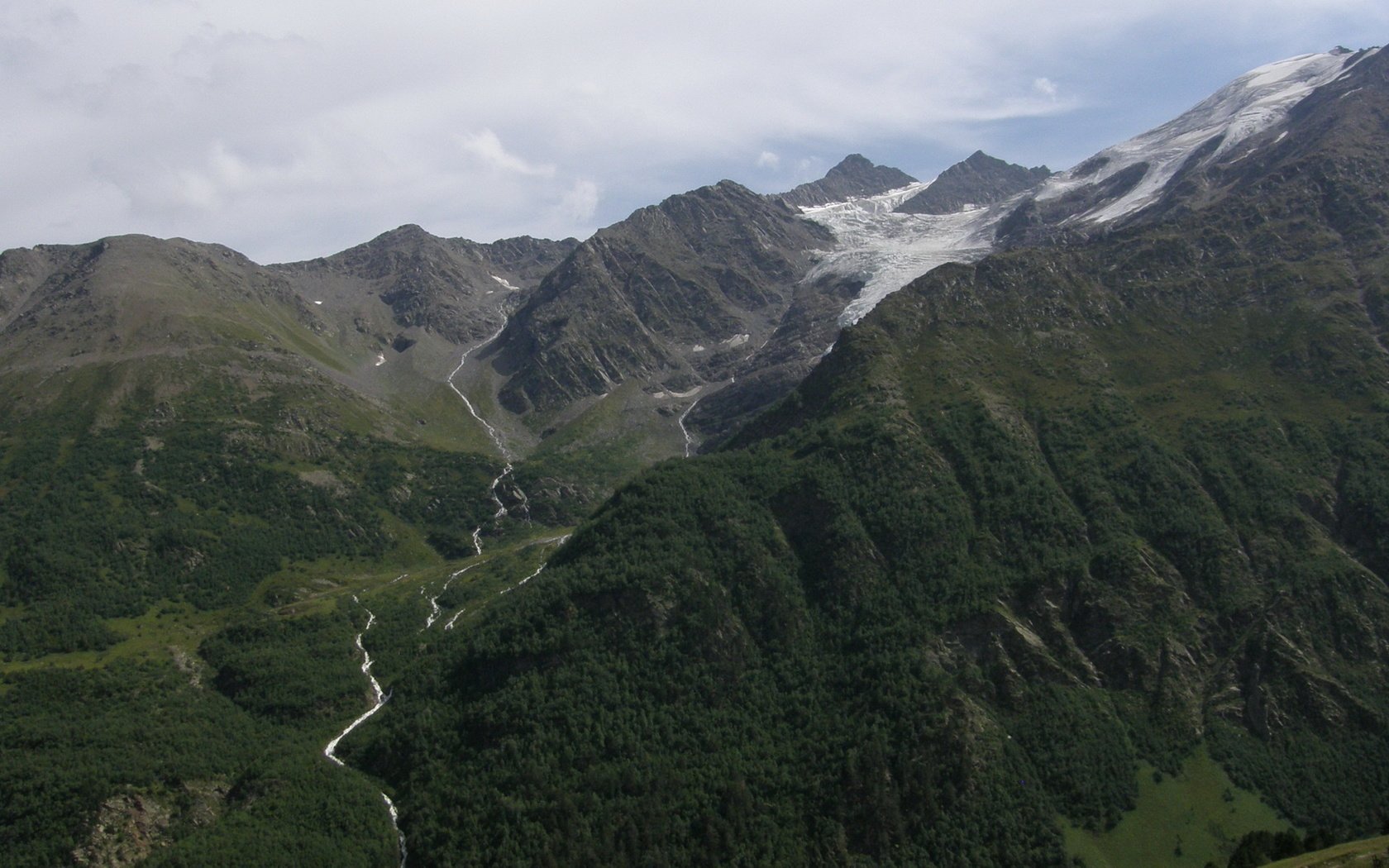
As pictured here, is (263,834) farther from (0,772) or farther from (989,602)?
(989,602)

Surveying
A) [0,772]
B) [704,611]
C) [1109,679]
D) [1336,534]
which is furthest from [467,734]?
[1336,534]

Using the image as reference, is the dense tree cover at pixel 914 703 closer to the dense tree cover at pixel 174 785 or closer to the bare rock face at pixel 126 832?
the dense tree cover at pixel 174 785

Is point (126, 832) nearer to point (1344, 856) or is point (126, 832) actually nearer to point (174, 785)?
point (174, 785)

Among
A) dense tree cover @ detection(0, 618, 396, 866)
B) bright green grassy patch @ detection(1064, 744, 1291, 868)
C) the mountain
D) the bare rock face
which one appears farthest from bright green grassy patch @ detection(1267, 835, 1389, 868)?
the bare rock face

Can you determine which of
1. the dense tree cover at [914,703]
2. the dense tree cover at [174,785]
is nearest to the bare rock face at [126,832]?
the dense tree cover at [174,785]

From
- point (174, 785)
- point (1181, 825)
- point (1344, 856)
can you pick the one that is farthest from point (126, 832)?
point (1344, 856)

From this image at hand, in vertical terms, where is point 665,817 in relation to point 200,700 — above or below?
below
